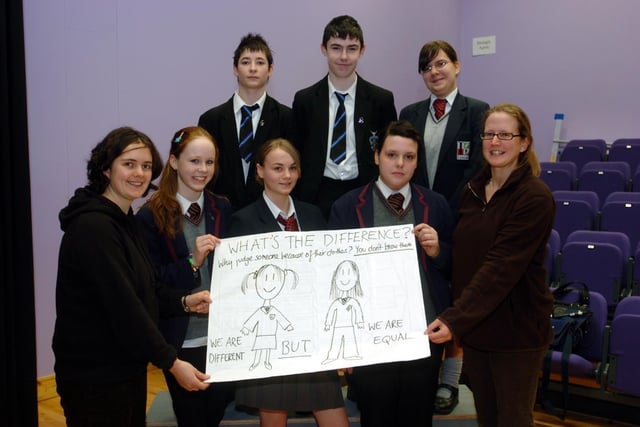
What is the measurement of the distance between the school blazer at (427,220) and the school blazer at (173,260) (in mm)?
529

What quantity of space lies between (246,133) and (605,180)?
5162 millimetres

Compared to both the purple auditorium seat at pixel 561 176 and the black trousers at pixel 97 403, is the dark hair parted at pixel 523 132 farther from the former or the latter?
the purple auditorium seat at pixel 561 176

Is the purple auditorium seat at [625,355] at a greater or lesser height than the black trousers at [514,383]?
lesser

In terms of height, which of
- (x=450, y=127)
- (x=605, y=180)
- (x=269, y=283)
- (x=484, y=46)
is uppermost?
(x=484, y=46)

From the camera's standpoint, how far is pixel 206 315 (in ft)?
7.83

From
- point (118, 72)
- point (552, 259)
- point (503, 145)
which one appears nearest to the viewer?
point (503, 145)

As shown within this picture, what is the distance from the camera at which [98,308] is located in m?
1.94

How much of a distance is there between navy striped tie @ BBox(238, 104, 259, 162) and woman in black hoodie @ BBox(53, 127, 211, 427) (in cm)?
117

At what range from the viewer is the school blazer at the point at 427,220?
2.43 metres

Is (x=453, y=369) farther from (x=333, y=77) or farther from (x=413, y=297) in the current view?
(x=333, y=77)

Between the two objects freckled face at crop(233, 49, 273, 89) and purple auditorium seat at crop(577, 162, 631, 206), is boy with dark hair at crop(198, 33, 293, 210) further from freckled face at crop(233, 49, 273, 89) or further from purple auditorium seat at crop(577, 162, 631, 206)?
purple auditorium seat at crop(577, 162, 631, 206)

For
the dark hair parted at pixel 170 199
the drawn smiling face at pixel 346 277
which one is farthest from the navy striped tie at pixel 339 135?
the drawn smiling face at pixel 346 277

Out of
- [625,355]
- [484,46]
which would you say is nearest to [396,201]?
[625,355]

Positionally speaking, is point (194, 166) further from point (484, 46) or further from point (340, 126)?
point (484, 46)
